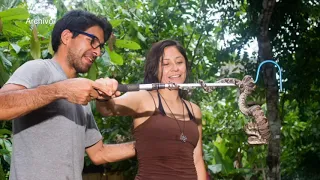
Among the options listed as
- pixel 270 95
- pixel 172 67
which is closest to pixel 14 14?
pixel 172 67

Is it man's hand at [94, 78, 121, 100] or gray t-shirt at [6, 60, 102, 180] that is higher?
man's hand at [94, 78, 121, 100]

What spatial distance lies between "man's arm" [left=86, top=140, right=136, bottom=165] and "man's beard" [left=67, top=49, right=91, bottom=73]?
1.31ft

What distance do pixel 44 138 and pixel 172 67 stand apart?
698 mm

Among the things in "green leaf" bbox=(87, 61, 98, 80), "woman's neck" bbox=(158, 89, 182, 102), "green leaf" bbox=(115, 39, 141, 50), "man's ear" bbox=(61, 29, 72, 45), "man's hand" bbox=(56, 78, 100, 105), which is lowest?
"woman's neck" bbox=(158, 89, 182, 102)

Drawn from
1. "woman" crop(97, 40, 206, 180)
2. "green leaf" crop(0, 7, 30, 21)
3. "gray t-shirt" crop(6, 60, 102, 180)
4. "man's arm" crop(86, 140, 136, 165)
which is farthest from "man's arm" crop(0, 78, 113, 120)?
"green leaf" crop(0, 7, 30, 21)

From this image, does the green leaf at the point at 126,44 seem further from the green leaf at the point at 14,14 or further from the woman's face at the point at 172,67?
the green leaf at the point at 14,14

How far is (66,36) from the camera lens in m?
1.56

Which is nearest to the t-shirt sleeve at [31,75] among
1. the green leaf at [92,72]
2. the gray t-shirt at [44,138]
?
the gray t-shirt at [44,138]

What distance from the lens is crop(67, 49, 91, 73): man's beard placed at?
151 centimetres

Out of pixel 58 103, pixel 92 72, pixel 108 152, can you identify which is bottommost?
pixel 108 152

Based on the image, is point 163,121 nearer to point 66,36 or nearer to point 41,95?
point 66,36

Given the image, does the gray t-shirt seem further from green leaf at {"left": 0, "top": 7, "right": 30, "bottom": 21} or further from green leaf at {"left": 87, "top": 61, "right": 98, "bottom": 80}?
green leaf at {"left": 87, "top": 61, "right": 98, "bottom": 80}

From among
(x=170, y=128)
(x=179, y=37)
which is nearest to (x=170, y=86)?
(x=170, y=128)

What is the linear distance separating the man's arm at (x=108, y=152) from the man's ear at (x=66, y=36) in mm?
472
